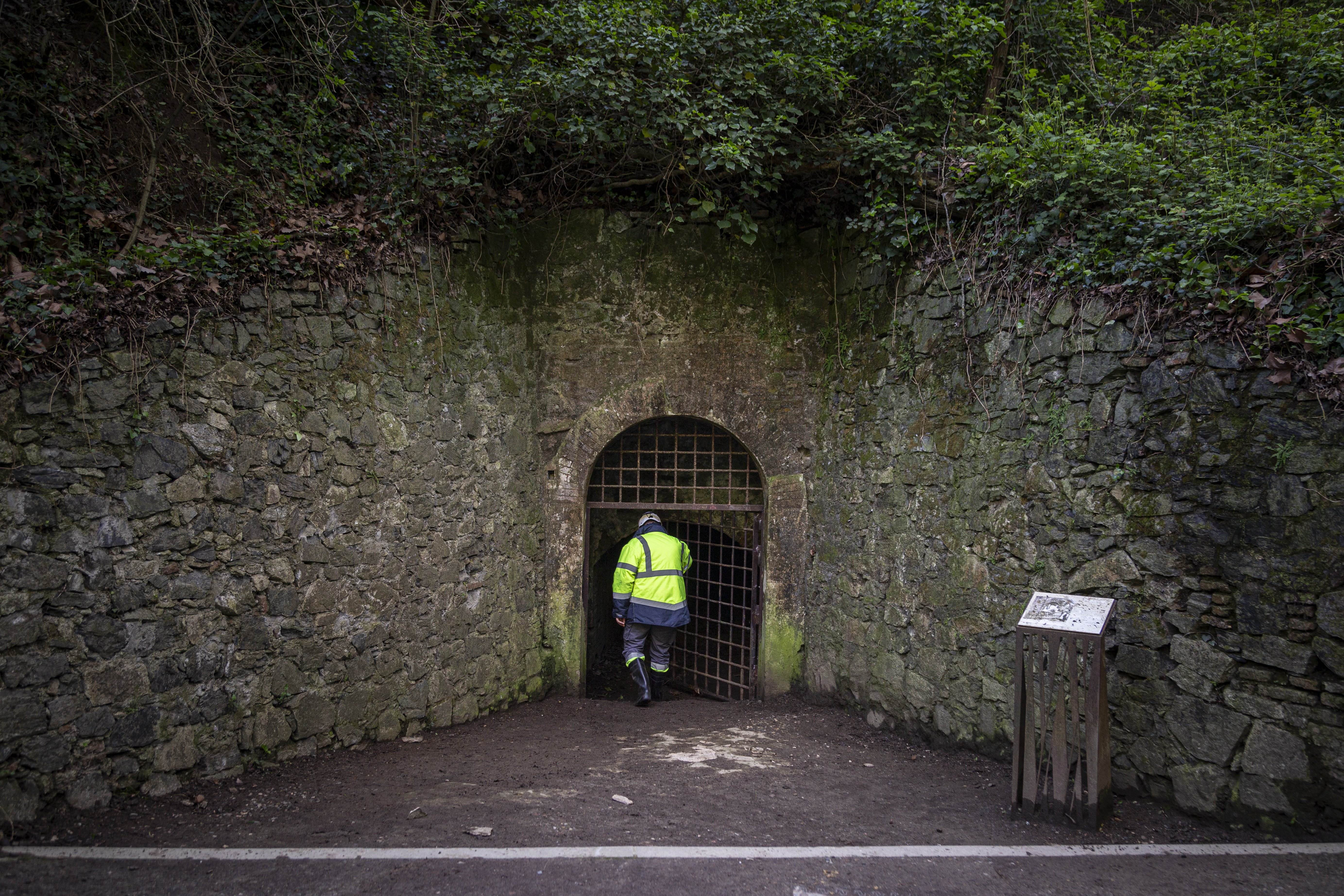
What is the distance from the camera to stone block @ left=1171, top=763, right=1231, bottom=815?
333cm

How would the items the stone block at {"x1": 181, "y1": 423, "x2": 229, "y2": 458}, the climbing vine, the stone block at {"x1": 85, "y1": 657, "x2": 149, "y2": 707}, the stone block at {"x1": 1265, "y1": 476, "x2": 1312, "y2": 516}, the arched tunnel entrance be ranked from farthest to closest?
1. the arched tunnel entrance
2. the stone block at {"x1": 181, "y1": 423, "x2": 229, "y2": 458}
3. the climbing vine
4. the stone block at {"x1": 85, "y1": 657, "x2": 149, "y2": 707}
5. the stone block at {"x1": 1265, "y1": 476, "x2": 1312, "y2": 516}

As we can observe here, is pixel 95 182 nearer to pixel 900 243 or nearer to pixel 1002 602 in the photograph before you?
pixel 900 243

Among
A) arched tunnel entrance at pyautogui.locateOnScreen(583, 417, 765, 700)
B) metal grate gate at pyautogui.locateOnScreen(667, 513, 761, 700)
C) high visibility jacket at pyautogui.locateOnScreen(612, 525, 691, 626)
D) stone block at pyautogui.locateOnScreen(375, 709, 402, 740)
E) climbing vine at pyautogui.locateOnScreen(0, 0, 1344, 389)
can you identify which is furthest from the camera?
metal grate gate at pyautogui.locateOnScreen(667, 513, 761, 700)

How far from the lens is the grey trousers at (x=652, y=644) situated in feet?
21.1

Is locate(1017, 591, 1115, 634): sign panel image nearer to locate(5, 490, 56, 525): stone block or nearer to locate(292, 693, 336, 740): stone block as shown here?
locate(292, 693, 336, 740): stone block

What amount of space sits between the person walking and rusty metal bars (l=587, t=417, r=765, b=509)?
36 centimetres

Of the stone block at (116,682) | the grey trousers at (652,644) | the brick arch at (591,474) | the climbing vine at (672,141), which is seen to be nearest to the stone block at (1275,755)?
the climbing vine at (672,141)

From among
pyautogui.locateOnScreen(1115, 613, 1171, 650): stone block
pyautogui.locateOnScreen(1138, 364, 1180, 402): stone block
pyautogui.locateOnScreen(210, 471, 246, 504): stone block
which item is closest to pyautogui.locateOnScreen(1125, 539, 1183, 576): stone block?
pyautogui.locateOnScreen(1115, 613, 1171, 650): stone block

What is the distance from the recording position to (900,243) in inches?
201

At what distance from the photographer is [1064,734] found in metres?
3.43

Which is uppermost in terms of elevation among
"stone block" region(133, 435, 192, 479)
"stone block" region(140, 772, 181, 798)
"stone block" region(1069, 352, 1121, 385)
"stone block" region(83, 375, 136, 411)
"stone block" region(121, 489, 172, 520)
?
"stone block" region(1069, 352, 1121, 385)

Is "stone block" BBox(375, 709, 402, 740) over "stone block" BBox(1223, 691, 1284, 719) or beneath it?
beneath

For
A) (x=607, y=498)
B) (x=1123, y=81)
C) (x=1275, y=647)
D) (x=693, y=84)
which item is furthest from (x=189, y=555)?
(x=1123, y=81)

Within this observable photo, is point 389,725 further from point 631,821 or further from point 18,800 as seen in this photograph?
point 631,821
